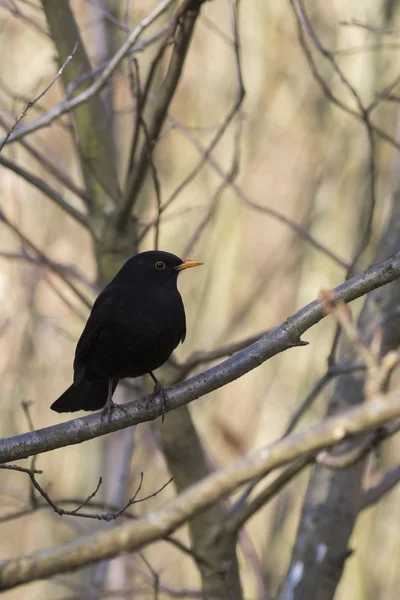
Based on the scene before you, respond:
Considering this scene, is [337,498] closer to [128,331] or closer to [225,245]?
[128,331]

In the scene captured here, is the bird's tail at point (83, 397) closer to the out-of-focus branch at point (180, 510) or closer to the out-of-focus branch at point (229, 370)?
the out-of-focus branch at point (229, 370)

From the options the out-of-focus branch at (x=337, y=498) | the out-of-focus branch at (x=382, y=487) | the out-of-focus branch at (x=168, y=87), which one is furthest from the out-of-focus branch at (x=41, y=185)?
the out-of-focus branch at (x=382, y=487)

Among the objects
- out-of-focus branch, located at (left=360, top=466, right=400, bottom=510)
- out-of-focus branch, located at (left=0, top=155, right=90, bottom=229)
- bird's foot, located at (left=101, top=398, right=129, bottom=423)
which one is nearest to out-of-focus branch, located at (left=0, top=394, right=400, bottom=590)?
bird's foot, located at (left=101, top=398, right=129, bottom=423)

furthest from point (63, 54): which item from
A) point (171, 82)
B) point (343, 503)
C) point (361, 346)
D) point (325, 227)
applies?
point (325, 227)

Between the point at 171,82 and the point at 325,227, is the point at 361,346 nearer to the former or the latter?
the point at 171,82

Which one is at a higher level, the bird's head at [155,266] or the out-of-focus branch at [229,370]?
the bird's head at [155,266]

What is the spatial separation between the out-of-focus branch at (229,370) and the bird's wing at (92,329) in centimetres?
91

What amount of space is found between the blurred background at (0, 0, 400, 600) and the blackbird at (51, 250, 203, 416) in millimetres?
4781

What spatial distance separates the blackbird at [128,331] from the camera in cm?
387

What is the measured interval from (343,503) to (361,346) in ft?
10.0

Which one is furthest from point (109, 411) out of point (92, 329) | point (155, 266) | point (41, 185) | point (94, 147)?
point (94, 147)

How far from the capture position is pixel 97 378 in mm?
4207

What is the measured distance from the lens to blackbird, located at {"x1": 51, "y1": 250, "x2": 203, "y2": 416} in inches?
152

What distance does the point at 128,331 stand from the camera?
390 centimetres
